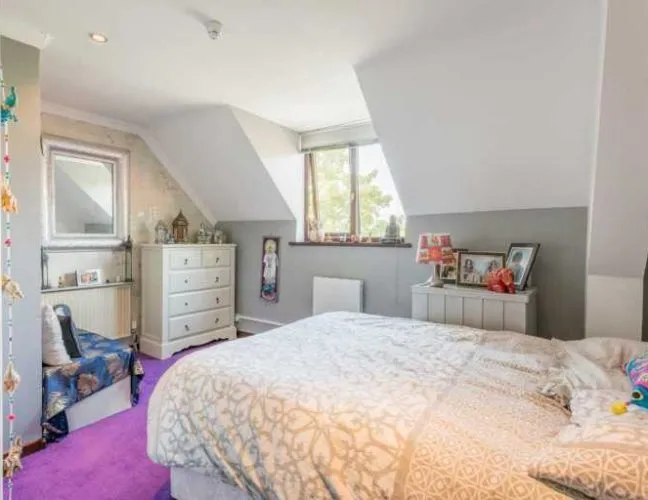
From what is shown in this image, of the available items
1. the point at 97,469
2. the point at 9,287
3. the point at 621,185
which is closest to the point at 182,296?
the point at 97,469

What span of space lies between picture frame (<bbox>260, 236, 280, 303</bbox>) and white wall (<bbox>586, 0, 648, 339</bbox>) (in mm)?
2905

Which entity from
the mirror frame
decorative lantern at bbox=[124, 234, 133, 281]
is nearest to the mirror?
the mirror frame

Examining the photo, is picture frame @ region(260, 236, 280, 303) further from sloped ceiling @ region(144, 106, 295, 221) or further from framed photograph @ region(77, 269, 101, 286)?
framed photograph @ region(77, 269, 101, 286)

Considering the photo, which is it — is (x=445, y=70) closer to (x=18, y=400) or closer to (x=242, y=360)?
(x=242, y=360)

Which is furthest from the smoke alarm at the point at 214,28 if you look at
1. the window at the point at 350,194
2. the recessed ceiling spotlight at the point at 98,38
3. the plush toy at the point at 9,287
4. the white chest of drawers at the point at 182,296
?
the white chest of drawers at the point at 182,296

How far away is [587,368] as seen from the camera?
4.80 ft

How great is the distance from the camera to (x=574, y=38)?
194 cm

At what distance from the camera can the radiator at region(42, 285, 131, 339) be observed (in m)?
3.32

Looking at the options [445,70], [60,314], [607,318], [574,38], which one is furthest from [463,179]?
[60,314]

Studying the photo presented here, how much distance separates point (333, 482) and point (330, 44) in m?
2.21

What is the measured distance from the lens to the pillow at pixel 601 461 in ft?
2.72

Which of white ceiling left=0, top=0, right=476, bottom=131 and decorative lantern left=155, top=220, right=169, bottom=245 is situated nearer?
white ceiling left=0, top=0, right=476, bottom=131

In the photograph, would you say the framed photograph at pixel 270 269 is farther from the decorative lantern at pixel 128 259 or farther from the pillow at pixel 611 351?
the pillow at pixel 611 351

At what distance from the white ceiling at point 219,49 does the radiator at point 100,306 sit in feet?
5.50
